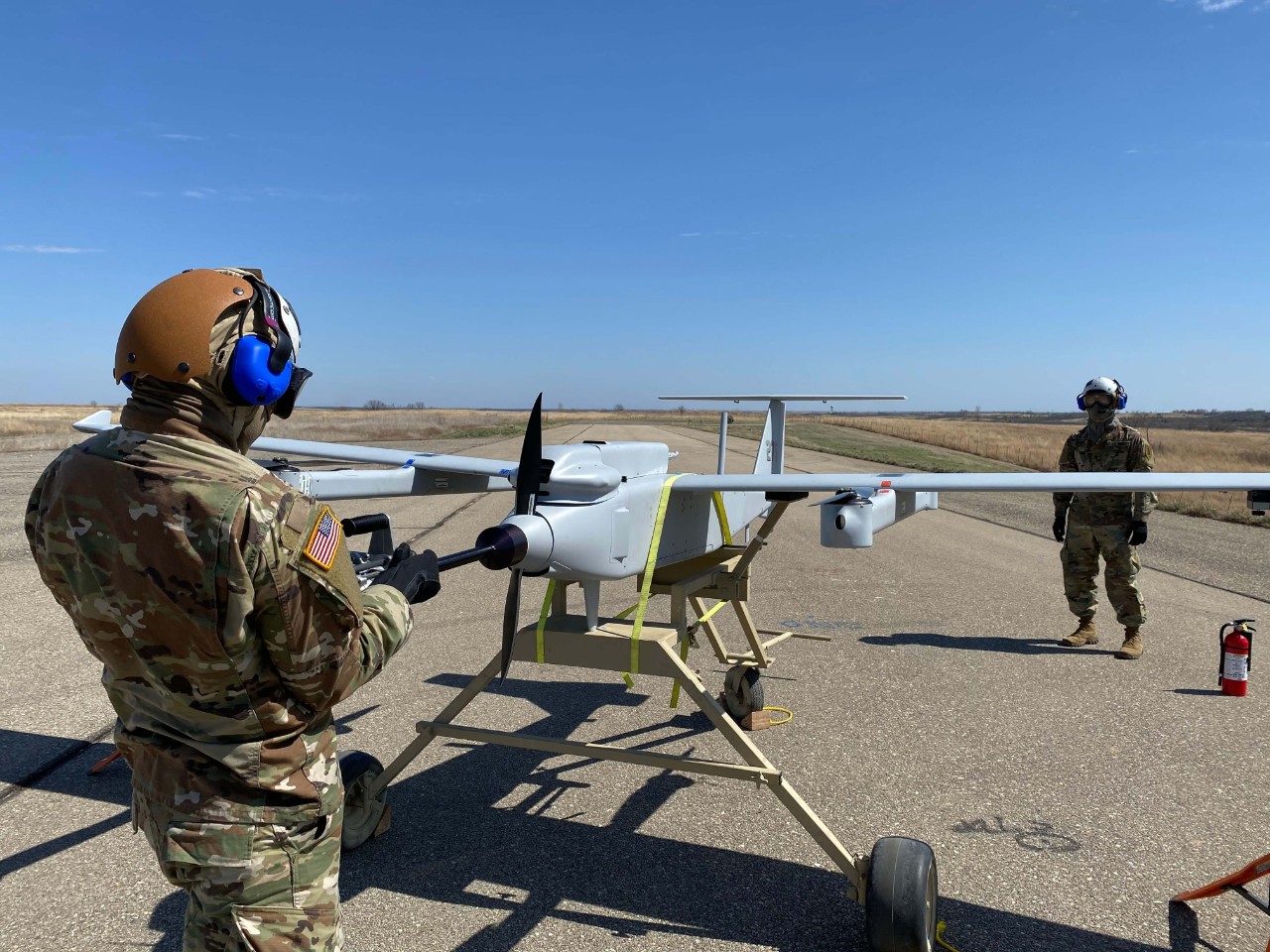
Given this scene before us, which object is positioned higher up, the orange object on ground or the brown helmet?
the brown helmet

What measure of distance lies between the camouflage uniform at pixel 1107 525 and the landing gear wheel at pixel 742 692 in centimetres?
436

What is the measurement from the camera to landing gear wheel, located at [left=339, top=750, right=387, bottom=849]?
424 centimetres

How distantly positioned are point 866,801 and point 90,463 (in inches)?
178

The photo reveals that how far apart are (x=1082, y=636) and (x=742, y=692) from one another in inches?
174

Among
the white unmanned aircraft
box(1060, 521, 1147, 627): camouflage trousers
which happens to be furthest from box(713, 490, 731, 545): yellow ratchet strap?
box(1060, 521, 1147, 627): camouflage trousers

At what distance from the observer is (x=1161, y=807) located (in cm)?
481

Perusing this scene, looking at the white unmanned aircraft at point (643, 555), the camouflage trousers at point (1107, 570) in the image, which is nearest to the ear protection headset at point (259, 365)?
the white unmanned aircraft at point (643, 555)

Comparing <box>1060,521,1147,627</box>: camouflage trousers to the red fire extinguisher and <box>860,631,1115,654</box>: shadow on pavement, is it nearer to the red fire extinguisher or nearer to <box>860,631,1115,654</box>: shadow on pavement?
<box>860,631,1115,654</box>: shadow on pavement

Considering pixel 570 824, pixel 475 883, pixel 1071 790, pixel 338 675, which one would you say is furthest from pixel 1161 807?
pixel 338 675

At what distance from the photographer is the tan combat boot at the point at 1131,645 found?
7746 millimetres

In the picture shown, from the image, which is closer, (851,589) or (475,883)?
(475,883)

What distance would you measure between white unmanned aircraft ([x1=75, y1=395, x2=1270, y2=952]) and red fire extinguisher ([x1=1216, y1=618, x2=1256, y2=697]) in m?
2.54

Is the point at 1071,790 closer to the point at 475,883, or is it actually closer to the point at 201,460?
the point at 475,883

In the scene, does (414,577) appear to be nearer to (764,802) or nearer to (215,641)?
(215,641)
